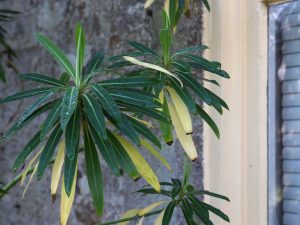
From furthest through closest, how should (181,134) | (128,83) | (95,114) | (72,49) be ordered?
(72,49) < (181,134) < (128,83) < (95,114)

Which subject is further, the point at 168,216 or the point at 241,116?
the point at 241,116

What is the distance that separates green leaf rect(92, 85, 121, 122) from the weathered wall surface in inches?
28.3

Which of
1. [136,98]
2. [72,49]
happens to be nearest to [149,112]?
[136,98]

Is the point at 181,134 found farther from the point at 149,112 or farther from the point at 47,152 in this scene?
the point at 47,152

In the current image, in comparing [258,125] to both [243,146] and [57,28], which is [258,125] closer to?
[243,146]

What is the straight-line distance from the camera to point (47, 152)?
1086mm

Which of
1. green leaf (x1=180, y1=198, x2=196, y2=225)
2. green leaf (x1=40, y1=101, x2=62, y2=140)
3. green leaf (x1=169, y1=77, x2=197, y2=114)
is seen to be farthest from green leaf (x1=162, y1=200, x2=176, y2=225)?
green leaf (x1=40, y1=101, x2=62, y2=140)

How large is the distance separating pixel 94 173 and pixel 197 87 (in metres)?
0.33

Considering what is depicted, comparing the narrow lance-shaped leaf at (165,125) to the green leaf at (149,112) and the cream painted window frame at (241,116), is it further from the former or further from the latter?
the cream painted window frame at (241,116)

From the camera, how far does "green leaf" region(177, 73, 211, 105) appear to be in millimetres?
1200

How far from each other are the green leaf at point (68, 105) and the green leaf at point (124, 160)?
14 cm

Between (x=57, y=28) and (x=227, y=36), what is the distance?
954 millimetres

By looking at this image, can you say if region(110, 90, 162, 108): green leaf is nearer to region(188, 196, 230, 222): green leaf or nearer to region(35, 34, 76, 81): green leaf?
region(35, 34, 76, 81): green leaf

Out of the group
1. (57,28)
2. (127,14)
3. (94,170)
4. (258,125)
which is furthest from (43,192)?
(94,170)
